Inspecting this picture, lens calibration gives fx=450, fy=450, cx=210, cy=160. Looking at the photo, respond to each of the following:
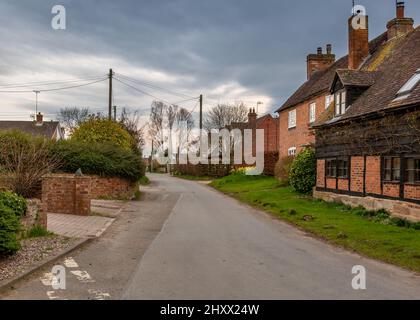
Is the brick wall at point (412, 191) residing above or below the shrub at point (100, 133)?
below

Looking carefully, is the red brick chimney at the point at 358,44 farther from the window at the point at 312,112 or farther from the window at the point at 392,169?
the window at the point at 392,169

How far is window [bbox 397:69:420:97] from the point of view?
53.1 feet

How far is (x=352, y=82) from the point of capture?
21.3m

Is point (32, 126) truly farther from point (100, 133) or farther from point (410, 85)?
point (410, 85)

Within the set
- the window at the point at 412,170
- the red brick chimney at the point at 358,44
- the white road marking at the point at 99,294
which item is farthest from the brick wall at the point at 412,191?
the red brick chimney at the point at 358,44

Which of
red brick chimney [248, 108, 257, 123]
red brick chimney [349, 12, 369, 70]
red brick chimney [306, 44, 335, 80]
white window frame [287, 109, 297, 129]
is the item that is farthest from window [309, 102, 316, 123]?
red brick chimney [248, 108, 257, 123]

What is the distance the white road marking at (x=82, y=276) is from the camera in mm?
7634

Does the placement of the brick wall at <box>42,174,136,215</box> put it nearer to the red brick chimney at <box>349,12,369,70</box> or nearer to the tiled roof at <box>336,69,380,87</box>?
the tiled roof at <box>336,69,380,87</box>

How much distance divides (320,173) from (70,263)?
17.0m

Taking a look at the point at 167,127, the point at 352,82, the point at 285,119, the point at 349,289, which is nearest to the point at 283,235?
the point at 349,289

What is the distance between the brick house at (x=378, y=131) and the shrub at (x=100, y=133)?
12539 mm

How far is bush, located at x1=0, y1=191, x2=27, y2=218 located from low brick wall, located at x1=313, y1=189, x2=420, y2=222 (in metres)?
11.7
